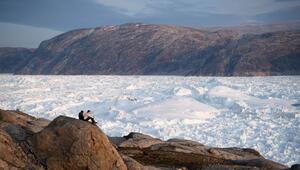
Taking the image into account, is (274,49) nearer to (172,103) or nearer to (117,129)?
(172,103)

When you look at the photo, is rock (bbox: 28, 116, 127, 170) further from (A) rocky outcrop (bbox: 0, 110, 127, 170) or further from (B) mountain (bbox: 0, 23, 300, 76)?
(B) mountain (bbox: 0, 23, 300, 76)

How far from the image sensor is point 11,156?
6840 millimetres

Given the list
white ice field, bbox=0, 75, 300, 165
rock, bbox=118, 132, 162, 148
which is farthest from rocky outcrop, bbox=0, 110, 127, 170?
white ice field, bbox=0, 75, 300, 165

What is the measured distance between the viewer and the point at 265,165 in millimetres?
9938

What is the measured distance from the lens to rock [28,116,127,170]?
7.01 meters

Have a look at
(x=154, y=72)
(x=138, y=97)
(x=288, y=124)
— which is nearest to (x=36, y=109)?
(x=138, y=97)

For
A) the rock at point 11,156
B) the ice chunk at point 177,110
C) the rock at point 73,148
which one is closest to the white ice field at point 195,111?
the ice chunk at point 177,110

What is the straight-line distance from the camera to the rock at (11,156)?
671cm

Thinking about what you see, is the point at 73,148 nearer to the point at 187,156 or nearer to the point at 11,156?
the point at 11,156

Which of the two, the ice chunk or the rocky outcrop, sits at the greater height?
the rocky outcrop

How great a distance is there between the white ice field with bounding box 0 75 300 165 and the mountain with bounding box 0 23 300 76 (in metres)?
38.4

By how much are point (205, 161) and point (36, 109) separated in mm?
15949

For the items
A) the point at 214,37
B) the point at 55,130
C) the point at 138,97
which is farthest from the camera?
the point at 214,37

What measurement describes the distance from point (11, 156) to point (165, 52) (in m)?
82.4
